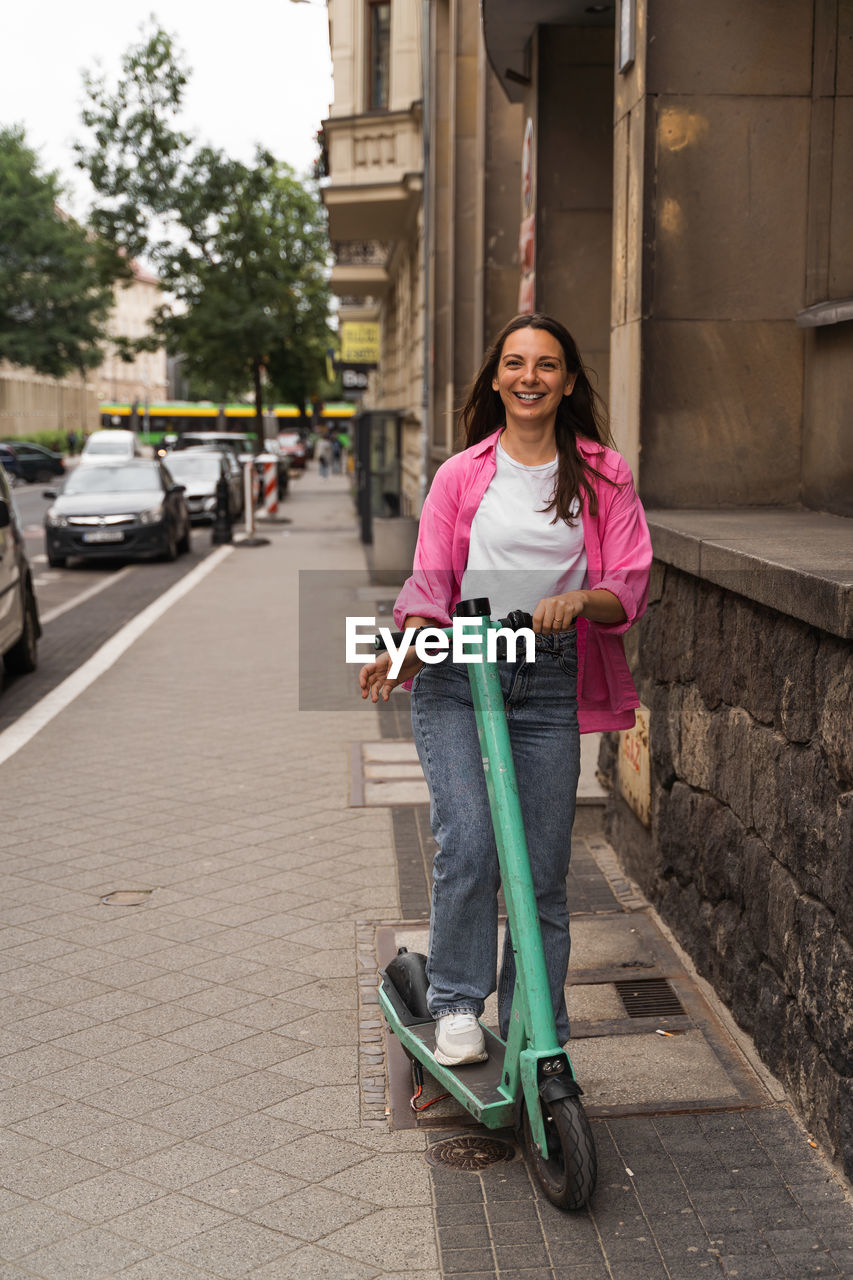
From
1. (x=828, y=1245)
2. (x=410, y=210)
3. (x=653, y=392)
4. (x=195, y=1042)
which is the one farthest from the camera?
(x=410, y=210)

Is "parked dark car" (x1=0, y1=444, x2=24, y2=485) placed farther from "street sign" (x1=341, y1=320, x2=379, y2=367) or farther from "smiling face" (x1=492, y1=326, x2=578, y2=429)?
"smiling face" (x1=492, y1=326, x2=578, y2=429)

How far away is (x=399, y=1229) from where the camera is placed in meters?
3.13

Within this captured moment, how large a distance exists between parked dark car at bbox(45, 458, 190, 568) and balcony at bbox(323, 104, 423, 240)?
4749mm

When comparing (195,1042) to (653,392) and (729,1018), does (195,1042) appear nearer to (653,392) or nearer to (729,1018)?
(729,1018)

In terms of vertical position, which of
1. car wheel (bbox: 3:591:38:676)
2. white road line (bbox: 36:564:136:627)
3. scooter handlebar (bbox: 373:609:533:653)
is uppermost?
scooter handlebar (bbox: 373:609:533:653)

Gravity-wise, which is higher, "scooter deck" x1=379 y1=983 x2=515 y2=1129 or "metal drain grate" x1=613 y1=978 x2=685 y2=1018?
"scooter deck" x1=379 y1=983 x2=515 y2=1129

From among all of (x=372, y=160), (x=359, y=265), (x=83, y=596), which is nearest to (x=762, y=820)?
(x=83, y=596)

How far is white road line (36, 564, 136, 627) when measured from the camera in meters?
15.1

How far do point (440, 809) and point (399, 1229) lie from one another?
0.91 metres

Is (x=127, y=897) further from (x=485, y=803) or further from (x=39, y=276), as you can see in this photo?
(x=39, y=276)

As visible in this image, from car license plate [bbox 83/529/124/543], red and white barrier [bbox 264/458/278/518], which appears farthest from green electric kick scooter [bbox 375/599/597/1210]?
red and white barrier [bbox 264/458/278/518]

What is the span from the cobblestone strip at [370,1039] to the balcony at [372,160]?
51.0ft

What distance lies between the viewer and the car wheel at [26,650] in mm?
10961

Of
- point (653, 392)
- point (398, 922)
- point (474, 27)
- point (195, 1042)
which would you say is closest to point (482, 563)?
point (195, 1042)
